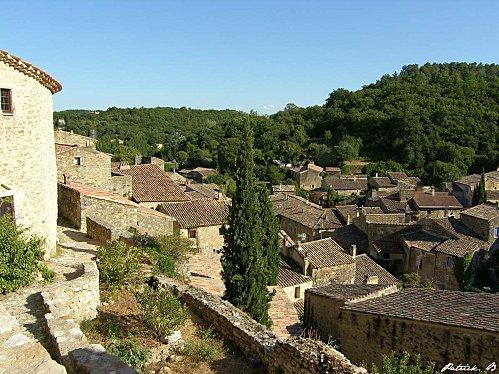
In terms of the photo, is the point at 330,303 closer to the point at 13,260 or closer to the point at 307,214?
the point at 13,260

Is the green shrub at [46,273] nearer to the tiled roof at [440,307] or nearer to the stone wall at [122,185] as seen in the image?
the tiled roof at [440,307]

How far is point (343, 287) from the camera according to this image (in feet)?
58.0

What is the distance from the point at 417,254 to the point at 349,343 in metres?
25.4

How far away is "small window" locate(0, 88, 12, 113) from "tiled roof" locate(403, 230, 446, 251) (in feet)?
108

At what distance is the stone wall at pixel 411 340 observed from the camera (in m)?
10.2

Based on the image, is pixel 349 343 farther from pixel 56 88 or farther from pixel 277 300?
pixel 56 88

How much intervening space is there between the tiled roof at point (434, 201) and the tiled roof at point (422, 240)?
15.8 m

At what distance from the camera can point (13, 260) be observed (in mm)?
9562

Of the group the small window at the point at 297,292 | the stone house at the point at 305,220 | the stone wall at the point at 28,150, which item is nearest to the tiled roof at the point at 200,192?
the stone house at the point at 305,220

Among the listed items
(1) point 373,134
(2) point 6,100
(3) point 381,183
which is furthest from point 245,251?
(1) point 373,134

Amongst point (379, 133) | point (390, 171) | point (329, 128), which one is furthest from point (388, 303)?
point (329, 128)

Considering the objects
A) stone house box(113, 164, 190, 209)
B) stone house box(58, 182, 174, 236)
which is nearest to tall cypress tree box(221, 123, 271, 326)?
stone house box(58, 182, 174, 236)

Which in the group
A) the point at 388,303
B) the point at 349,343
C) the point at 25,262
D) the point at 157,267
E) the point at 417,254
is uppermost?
the point at 25,262

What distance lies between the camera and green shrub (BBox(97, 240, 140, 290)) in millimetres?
10734
